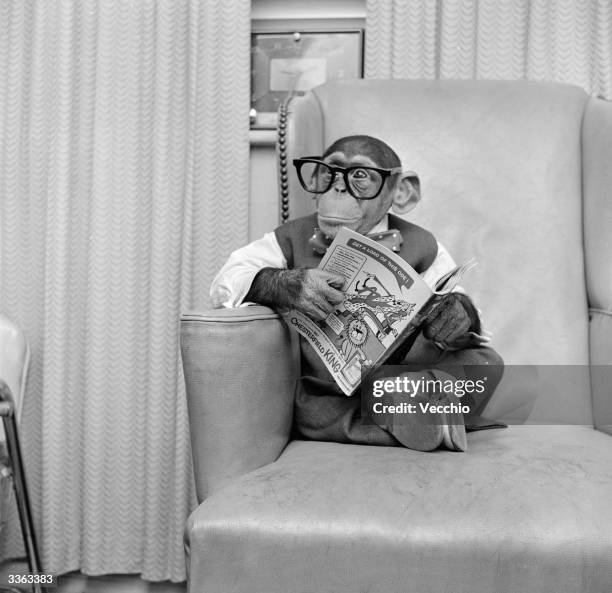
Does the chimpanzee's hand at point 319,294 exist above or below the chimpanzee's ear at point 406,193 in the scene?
below

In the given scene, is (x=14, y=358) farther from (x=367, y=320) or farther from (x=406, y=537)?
(x=406, y=537)

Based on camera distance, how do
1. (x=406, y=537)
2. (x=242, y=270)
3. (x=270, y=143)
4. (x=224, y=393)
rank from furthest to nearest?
1. (x=270, y=143)
2. (x=242, y=270)
3. (x=224, y=393)
4. (x=406, y=537)

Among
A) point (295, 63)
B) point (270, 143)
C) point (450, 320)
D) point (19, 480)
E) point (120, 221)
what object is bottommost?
point (19, 480)

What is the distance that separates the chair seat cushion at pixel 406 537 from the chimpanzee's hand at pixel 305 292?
0.86 feet

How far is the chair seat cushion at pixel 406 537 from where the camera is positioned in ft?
2.42

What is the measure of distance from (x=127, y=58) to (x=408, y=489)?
130 centimetres

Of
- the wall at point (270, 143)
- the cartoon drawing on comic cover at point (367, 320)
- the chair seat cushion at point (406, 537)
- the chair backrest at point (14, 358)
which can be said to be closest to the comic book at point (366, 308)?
the cartoon drawing on comic cover at point (367, 320)

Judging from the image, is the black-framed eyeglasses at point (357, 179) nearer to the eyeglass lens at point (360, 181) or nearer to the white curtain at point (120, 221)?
the eyeglass lens at point (360, 181)

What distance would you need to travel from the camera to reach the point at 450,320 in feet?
3.44

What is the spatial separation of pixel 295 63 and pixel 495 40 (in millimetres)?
479

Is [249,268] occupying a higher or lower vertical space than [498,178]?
lower

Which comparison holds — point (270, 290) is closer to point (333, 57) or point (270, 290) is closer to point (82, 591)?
point (333, 57)

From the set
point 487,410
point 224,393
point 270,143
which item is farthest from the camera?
point 270,143

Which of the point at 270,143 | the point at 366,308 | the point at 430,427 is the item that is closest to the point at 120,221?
the point at 270,143
